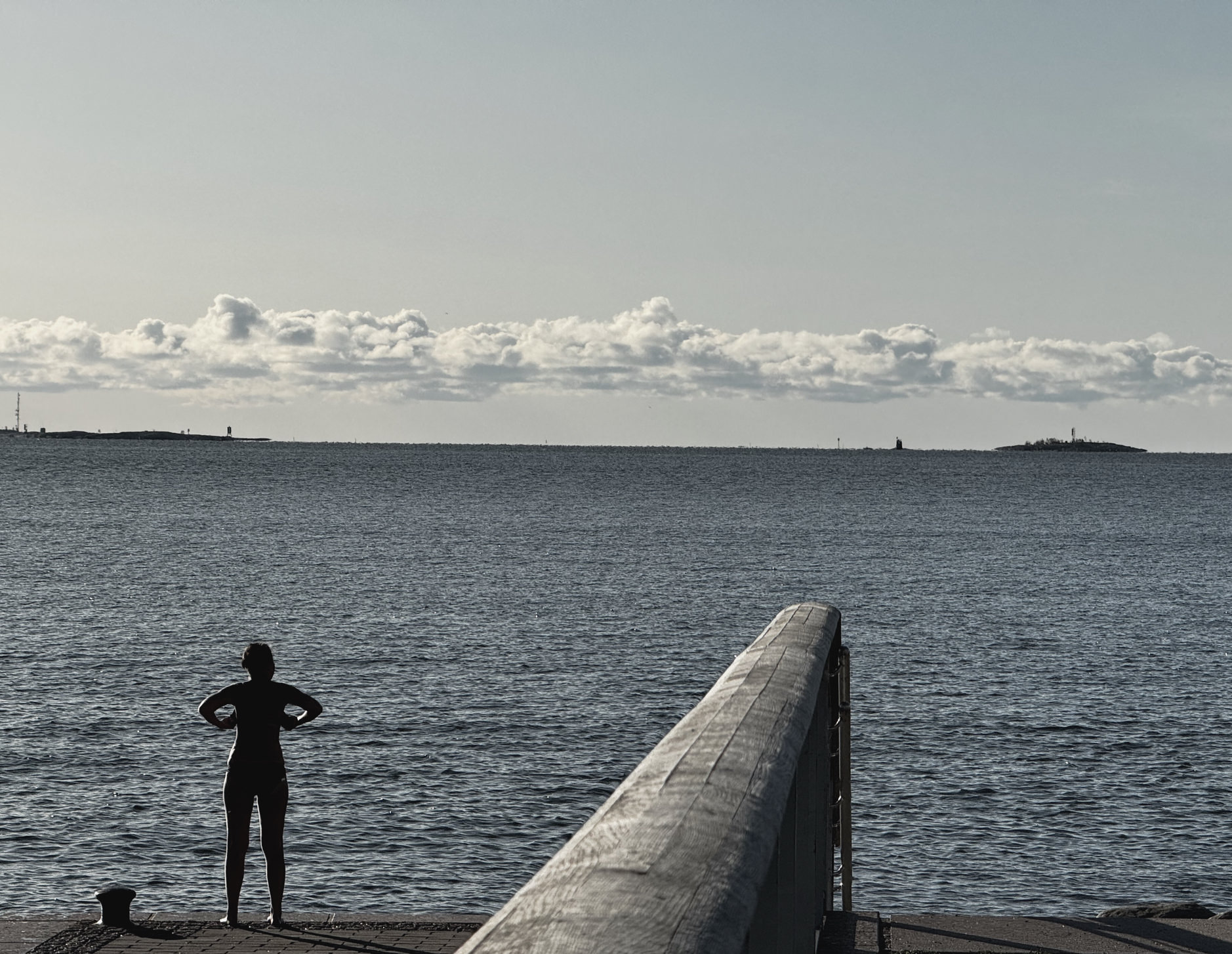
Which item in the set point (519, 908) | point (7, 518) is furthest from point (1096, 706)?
point (7, 518)

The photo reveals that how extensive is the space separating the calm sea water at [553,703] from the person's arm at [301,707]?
585cm

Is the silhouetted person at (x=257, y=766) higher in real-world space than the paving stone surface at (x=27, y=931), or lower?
higher

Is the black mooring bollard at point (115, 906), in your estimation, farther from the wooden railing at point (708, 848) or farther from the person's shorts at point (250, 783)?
the wooden railing at point (708, 848)

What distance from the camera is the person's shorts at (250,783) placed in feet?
30.1

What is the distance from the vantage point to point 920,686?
2966cm

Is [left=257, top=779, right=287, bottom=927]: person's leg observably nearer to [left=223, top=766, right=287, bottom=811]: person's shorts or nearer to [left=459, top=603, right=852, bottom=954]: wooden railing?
[left=223, top=766, right=287, bottom=811]: person's shorts

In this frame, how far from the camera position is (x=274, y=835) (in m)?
9.47

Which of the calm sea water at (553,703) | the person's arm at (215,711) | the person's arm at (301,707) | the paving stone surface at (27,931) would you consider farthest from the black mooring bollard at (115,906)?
the calm sea water at (553,703)

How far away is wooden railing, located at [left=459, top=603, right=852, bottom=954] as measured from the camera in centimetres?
188

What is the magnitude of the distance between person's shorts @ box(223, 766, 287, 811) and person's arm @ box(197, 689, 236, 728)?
31 centimetres

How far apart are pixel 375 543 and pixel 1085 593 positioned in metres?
34.8

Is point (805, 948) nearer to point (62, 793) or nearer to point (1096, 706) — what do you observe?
point (62, 793)

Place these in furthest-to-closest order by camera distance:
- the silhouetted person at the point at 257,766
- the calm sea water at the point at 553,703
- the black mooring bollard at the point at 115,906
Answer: the calm sea water at the point at 553,703 < the silhouetted person at the point at 257,766 < the black mooring bollard at the point at 115,906

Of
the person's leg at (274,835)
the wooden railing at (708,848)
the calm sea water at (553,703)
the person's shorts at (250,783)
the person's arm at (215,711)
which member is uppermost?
the wooden railing at (708,848)
